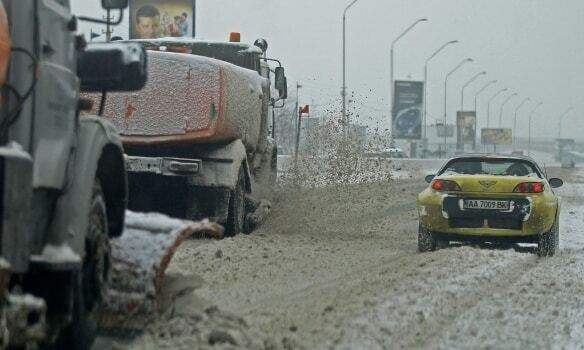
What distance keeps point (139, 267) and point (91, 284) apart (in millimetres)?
472

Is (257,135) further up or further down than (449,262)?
further up

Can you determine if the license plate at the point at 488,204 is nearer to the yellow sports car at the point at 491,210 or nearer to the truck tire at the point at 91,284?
the yellow sports car at the point at 491,210

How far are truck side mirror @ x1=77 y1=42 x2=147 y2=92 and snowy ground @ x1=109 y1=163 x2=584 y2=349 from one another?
139 cm

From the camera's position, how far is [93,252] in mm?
6102

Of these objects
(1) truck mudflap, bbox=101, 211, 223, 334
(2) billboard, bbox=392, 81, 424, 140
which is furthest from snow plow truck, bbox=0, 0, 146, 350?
(2) billboard, bbox=392, 81, 424, 140

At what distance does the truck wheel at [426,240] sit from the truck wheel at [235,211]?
237 cm

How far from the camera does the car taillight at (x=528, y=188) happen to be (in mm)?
14055

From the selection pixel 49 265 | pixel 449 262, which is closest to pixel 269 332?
pixel 49 265

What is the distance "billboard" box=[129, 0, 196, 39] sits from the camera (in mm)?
52856

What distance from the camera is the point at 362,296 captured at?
29.2 feet

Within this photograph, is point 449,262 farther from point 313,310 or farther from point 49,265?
point 49,265

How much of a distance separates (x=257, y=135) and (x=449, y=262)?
5.93 meters

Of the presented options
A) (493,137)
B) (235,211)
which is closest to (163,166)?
(235,211)

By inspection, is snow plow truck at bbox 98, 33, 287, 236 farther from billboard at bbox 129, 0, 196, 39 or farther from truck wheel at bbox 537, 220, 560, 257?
billboard at bbox 129, 0, 196, 39
